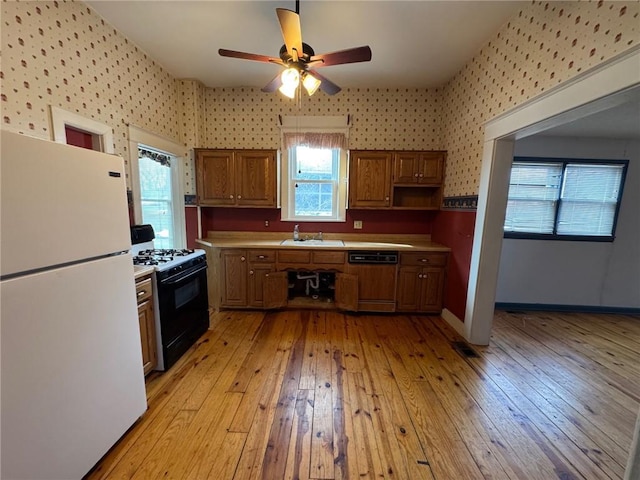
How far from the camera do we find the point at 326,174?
3.70 m

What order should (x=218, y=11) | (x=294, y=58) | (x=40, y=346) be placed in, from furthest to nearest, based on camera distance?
(x=218, y=11) → (x=294, y=58) → (x=40, y=346)

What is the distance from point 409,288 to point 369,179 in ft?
4.98

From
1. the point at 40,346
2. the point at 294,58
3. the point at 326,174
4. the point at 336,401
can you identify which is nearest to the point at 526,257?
the point at 326,174

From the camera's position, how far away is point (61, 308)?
1138 millimetres

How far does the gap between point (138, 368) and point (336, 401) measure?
135 cm

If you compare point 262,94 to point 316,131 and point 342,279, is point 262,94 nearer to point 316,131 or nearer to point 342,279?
point 316,131

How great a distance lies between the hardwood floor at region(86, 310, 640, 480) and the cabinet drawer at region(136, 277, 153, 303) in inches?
28.1

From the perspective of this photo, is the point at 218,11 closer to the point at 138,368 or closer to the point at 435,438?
the point at 138,368

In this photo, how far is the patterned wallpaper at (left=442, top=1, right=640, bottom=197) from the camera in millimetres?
1383

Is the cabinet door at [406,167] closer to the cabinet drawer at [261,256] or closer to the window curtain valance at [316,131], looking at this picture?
the window curtain valance at [316,131]

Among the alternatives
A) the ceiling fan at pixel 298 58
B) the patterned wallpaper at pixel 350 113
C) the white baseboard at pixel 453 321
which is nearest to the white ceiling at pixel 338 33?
the patterned wallpaper at pixel 350 113

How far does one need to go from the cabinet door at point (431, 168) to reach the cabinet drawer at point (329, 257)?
1.45 meters

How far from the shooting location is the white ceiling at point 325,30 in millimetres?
1999

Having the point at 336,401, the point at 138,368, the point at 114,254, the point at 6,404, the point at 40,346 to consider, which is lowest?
the point at 336,401
